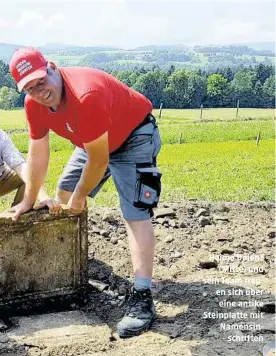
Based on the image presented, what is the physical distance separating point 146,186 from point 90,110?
0.88 metres

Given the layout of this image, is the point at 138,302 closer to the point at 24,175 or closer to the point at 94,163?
the point at 94,163

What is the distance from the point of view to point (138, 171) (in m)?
4.43

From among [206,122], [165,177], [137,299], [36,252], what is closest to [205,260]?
[137,299]

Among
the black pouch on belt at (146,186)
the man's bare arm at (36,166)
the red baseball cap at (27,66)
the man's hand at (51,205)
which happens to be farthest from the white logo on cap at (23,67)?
the man's hand at (51,205)

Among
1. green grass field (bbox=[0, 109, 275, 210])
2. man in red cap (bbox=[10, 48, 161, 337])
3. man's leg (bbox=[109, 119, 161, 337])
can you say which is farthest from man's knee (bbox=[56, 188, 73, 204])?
green grass field (bbox=[0, 109, 275, 210])

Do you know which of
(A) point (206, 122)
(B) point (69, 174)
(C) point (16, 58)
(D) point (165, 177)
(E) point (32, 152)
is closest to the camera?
(C) point (16, 58)

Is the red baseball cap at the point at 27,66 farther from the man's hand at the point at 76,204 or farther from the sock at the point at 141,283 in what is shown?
the sock at the point at 141,283

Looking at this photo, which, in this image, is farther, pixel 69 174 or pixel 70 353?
pixel 69 174

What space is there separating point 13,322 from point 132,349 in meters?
1.03

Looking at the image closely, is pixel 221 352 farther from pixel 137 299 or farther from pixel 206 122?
pixel 206 122

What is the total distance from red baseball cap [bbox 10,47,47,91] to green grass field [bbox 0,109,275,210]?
4.79 m

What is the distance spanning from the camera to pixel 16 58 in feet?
12.7

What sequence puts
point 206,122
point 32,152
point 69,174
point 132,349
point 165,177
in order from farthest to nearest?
point 206,122 < point 165,177 < point 69,174 < point 32,152 < point 132,349

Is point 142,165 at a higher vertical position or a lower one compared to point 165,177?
higher
